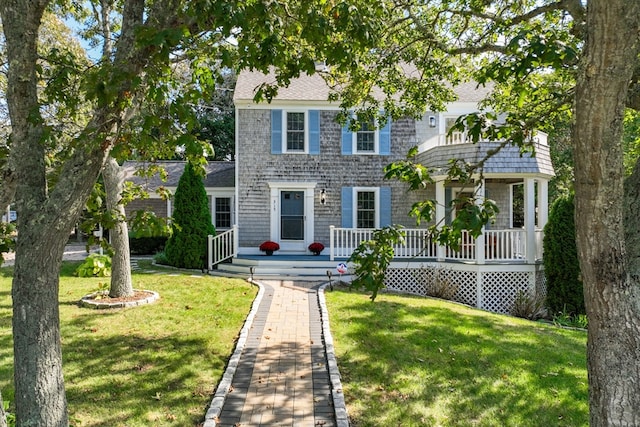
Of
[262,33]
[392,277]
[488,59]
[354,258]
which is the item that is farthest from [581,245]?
[392,277]

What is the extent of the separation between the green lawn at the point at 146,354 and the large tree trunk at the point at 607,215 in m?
3.69

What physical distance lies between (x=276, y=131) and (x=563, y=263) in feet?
31.1

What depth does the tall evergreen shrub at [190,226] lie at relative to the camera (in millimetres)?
14258

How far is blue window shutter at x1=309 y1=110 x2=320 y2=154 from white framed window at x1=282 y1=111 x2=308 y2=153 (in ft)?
0.56

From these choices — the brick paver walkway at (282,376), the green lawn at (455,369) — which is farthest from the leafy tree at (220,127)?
the green lawn at (455,369)

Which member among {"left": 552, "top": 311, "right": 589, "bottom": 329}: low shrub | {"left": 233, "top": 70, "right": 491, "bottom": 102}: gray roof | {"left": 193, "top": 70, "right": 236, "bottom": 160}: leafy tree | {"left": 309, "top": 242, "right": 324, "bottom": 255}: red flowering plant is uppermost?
{"left": 193, "top": 70, "right": 236, "bottom": 160}: leafy tree

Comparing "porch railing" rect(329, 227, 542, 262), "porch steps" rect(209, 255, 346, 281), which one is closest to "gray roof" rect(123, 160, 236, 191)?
"porch steps" rect(209, 255, 346, 281)

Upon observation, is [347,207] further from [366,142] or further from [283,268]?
[283,268]

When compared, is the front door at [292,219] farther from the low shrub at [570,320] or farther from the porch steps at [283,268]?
the low shrub at [570,320]

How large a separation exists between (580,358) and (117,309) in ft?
26.7

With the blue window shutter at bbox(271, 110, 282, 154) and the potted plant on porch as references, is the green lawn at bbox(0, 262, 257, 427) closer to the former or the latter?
the potted plant on porch

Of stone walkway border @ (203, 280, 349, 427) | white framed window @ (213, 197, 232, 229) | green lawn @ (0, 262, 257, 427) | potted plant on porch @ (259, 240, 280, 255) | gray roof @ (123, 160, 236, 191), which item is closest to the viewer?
stone walkway border @ (203, 280, 349, 427)

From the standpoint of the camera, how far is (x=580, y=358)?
6.71 meters

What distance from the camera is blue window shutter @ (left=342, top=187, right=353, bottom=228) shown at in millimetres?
15203
